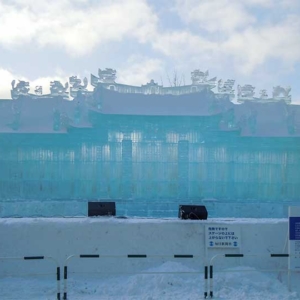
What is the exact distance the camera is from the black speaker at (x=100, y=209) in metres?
11.7

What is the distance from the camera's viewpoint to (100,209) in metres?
11.8

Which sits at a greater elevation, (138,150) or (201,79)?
(201,79)

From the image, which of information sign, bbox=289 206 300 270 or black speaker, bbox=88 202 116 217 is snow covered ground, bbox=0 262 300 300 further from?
black speaker, bbox=88 202 116 217

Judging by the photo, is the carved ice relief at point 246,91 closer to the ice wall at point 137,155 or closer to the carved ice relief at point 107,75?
the ice wall at point 137,155

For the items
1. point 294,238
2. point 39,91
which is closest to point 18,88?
point 39,91

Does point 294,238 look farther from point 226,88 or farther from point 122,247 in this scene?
Answer: point 226,88

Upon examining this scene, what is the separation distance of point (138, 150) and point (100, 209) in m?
4.90

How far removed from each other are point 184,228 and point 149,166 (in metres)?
5.71

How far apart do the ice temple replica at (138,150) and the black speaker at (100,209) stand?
4.18 metres

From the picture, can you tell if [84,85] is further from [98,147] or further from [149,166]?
[149,166]

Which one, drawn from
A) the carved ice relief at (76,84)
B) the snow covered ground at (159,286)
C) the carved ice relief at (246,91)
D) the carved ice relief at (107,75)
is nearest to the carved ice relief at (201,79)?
the carved ice relief at (246,91)

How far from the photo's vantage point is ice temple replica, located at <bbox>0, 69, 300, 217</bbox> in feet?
53.3

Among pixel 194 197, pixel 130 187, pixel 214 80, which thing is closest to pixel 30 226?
pixel 130 187

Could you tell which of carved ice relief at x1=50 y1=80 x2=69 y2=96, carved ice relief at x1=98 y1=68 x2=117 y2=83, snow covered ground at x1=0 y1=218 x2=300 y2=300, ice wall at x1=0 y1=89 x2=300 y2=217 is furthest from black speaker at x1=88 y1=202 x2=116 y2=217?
carved ice relief at x1=50 y1=80 x2=69 y2=96
